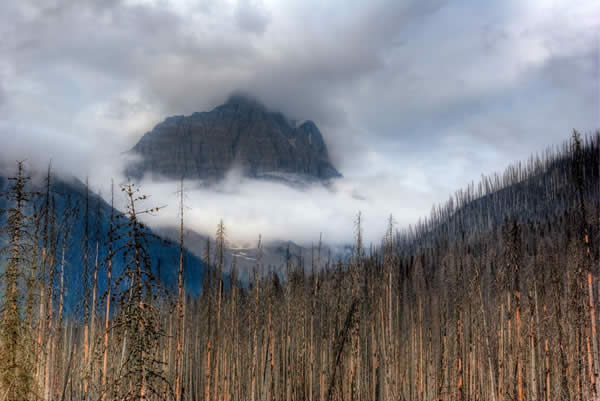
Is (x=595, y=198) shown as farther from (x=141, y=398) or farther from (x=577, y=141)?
(x=141, y=398)

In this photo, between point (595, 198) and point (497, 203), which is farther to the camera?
point (497, 203)

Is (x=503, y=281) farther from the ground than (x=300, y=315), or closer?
farther from the ground

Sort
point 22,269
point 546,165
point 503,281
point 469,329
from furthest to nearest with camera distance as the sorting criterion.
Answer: point 546,165 → point 469,329 → point 503,281 → point 22,269

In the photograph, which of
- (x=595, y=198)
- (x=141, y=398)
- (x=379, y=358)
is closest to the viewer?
(x=141, y=398)

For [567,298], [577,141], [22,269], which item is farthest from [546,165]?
[22,269]

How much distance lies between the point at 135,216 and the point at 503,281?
132 feet

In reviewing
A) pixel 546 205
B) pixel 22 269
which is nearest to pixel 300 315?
pixel 22 269

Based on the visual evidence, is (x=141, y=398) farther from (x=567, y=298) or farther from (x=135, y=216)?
(x=567, y=298)

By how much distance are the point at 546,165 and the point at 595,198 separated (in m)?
26.1

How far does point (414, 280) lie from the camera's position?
240 feet

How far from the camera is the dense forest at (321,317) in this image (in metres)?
19.4

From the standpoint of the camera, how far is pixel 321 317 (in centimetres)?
5128

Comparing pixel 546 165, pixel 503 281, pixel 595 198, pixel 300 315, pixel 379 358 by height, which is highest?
pixel 546 165

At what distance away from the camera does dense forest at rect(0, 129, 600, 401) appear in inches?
763
